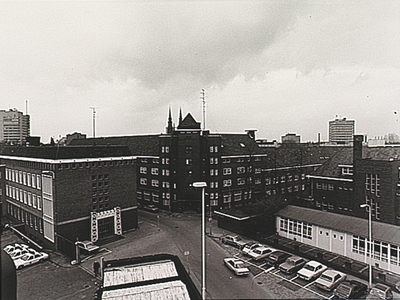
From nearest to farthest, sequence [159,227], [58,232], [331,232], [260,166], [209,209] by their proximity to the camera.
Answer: [331,232], [58,232], [159,227], [209,209], [260,166]

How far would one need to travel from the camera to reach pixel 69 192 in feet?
44.2

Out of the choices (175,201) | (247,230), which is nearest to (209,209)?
(175,201)

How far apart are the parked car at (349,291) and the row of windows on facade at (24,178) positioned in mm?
12858

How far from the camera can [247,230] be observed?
14.2 metres

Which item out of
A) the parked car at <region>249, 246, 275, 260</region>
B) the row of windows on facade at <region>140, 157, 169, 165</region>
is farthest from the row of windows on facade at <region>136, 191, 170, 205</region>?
the parked car at <region>249, 246, 275, 260</region>

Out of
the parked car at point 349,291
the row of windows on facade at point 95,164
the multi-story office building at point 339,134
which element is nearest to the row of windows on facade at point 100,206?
the row of windows on facade at point 95,164

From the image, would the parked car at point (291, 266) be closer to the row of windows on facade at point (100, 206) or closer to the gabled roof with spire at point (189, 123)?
the row of windows on facade at point (100, 206)

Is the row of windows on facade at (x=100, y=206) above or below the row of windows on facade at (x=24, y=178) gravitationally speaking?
below

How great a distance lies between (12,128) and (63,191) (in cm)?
697

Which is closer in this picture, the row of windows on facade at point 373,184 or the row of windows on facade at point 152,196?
the row of windows on facade at point 373,184

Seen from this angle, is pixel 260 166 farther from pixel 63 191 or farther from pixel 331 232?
pixel 63 191

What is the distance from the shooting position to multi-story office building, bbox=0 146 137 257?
13.2 m

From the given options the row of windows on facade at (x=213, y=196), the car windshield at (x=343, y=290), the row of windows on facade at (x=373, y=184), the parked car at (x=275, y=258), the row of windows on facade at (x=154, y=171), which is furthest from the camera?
the row of windows on facade at (x=154, y=171)

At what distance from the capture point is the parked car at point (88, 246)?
12.8m
